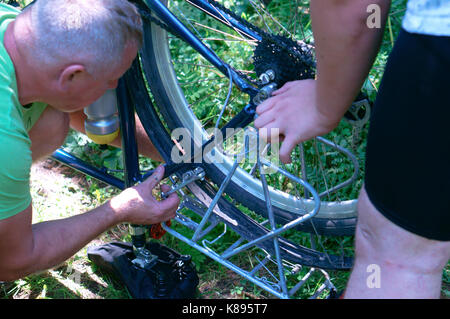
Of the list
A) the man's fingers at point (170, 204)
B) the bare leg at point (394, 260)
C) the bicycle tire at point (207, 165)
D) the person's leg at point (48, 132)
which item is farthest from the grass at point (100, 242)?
the bare leg at point (394, 260)

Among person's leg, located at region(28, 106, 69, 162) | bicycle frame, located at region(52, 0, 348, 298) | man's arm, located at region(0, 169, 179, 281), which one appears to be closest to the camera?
man's arm, located at region(0, 169, 179, 281)

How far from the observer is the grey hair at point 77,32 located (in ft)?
4.05

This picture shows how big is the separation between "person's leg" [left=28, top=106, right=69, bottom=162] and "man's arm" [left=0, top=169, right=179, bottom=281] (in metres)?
0.29

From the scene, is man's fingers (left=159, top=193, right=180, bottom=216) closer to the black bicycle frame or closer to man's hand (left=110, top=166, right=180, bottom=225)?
man's hand (left=110, top=166, right=180, bottom=225)

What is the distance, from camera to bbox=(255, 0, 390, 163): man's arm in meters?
0.98

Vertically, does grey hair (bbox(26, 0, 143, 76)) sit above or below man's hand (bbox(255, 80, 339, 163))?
above

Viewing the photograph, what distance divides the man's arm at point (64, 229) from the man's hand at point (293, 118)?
47 centimetres

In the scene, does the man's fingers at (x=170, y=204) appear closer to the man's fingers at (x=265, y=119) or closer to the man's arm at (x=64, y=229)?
the man's arm at (x=64, y=229)

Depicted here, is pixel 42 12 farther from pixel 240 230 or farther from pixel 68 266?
pixel 68 266

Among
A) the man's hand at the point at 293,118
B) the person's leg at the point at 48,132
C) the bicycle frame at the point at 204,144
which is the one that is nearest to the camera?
the man's hand at the point at 293,118

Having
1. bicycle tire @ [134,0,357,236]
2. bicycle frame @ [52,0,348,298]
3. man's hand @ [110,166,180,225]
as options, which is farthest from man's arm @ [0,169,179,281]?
bicycle tire @ [134,0,357,236]

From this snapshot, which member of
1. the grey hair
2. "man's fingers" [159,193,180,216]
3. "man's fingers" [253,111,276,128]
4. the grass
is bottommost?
the grass

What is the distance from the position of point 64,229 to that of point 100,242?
0.59 m

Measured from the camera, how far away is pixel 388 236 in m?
0.99
